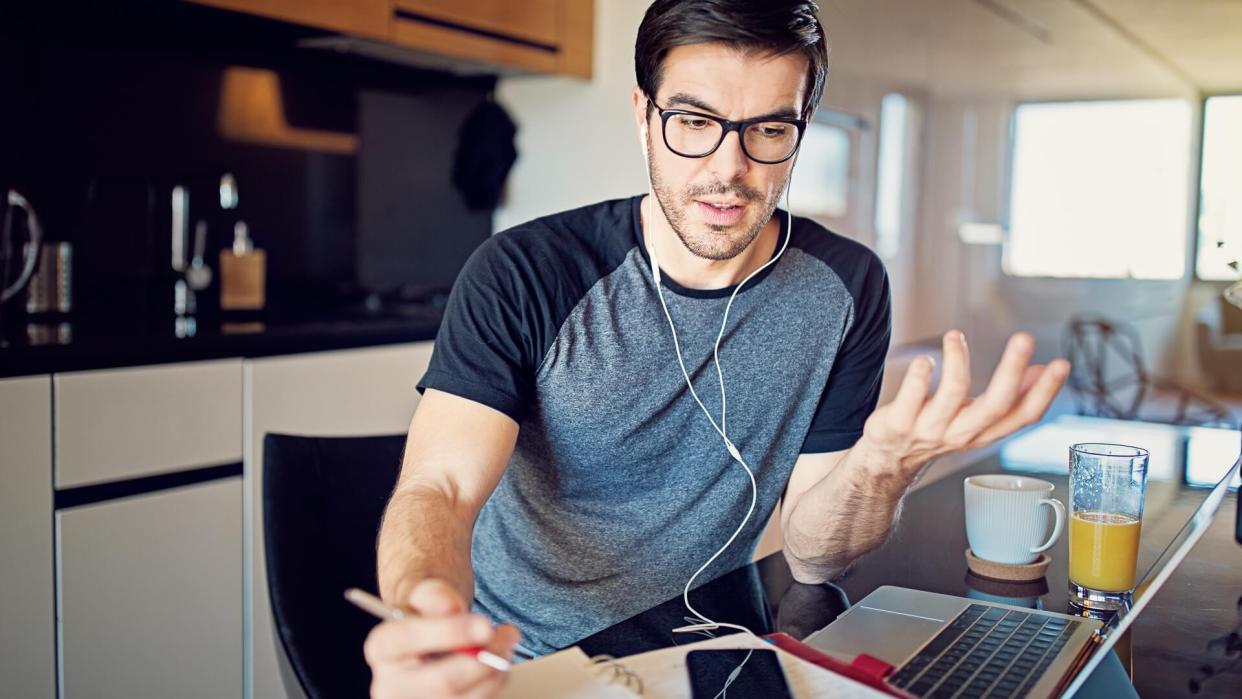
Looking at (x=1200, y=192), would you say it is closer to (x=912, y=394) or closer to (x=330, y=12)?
(x=330, y=12)

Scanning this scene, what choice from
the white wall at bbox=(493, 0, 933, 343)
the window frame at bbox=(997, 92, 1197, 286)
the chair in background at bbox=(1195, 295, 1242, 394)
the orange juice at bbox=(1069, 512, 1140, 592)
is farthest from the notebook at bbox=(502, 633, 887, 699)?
the window frame at bbox=(997, 92, 1197, 286)

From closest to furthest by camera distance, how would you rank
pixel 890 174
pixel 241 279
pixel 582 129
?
1. pixel 241 279
2. pixel 582 129
3. pixel 890 174

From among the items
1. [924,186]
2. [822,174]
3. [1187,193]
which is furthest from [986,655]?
[1187,193]

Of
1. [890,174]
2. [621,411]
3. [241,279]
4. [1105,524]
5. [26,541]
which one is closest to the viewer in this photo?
[1105,524]

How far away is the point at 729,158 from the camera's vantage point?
1.26 metres

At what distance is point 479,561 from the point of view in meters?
1.42

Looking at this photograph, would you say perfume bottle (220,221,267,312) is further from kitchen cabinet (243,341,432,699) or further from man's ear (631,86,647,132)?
man's ear (631,86,647,132)

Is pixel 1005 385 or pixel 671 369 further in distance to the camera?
pixel 671 369

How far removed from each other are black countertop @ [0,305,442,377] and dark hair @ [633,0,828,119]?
1202 millimetres

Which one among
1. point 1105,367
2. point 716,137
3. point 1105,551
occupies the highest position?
point 716,137

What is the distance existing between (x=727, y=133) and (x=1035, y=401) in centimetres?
51

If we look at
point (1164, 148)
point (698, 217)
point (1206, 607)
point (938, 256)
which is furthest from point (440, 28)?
point (1164, 148)

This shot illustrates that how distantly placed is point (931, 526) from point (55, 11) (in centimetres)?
217

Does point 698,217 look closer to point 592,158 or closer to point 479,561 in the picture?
point 479,561
